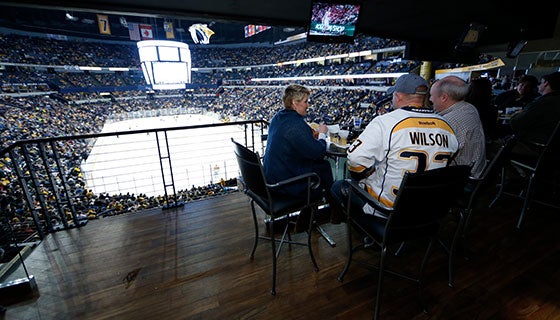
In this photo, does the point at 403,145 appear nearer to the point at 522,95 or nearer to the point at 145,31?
the point at 522,95

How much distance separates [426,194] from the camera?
47.2 inches

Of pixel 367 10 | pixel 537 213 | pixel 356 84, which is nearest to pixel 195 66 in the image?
pixel 356 84

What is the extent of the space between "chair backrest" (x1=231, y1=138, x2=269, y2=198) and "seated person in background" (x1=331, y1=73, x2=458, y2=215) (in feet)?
1.84

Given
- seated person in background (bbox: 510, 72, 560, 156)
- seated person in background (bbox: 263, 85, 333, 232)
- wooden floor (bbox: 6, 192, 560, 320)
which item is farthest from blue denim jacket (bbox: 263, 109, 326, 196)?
seated person in background (bbox: 510, 72, 560, 156)

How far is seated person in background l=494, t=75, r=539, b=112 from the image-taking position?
363cm

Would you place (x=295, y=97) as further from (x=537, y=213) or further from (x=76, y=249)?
(x=537, y=213)

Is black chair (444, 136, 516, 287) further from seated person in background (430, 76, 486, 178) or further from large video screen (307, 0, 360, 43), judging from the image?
large video screen (307, 0, 360, 43)

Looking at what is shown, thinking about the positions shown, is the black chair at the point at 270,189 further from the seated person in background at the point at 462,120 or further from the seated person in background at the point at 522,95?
the seated person in background at the point at 522,95

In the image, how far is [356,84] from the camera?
64.8 feet

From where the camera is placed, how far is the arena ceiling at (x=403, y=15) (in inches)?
87.3

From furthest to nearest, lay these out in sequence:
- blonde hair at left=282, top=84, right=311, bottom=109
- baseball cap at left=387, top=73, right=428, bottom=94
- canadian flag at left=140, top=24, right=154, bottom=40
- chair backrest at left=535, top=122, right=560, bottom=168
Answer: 1. canadian flag at left=140, top=24, right=154, bottom=40
2. chair backrest at left=535, top=122, right=560, bottom=168
3. blonde hair at left=282, top=84, right=311, bottom=109
4. baseball cap at left=387, top=73, right=428, bottom=94

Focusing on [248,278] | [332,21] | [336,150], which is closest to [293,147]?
[336,150]

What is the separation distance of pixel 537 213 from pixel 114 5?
4.68 metres

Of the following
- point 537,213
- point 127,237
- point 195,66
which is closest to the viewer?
point 127,237
